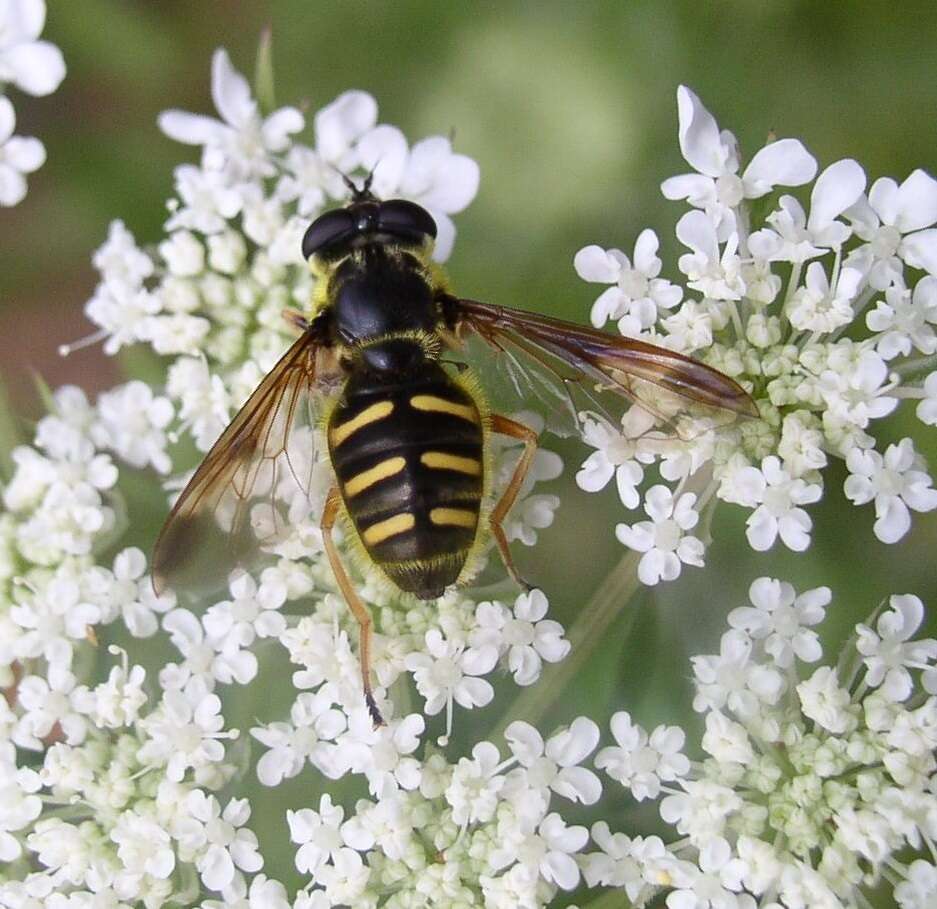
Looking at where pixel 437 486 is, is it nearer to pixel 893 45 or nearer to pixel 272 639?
pixel 272 639

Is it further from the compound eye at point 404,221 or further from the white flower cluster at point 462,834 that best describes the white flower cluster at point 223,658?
the compound eye at point 404,221

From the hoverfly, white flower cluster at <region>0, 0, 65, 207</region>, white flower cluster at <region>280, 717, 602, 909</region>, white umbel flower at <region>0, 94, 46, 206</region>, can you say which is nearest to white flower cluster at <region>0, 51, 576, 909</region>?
white flower cluster at <region>280, 717, 602, 909</region>

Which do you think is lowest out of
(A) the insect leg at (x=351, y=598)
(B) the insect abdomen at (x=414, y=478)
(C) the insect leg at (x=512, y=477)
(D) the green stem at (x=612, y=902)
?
(D) the green stem at (x=612, y=902)

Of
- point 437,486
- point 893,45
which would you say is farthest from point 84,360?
point 893,45

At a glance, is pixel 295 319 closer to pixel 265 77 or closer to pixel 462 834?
pixel 265 77

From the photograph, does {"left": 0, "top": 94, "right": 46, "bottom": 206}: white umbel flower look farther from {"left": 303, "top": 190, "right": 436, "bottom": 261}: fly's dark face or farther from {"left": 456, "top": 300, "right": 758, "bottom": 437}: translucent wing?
{"left": 456, "top": 300, "right": 758, "bottom": 437}: translucent wing

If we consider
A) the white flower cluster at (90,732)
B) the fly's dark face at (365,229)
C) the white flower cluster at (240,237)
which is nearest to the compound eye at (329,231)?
the fly's dark face at (365,229)
